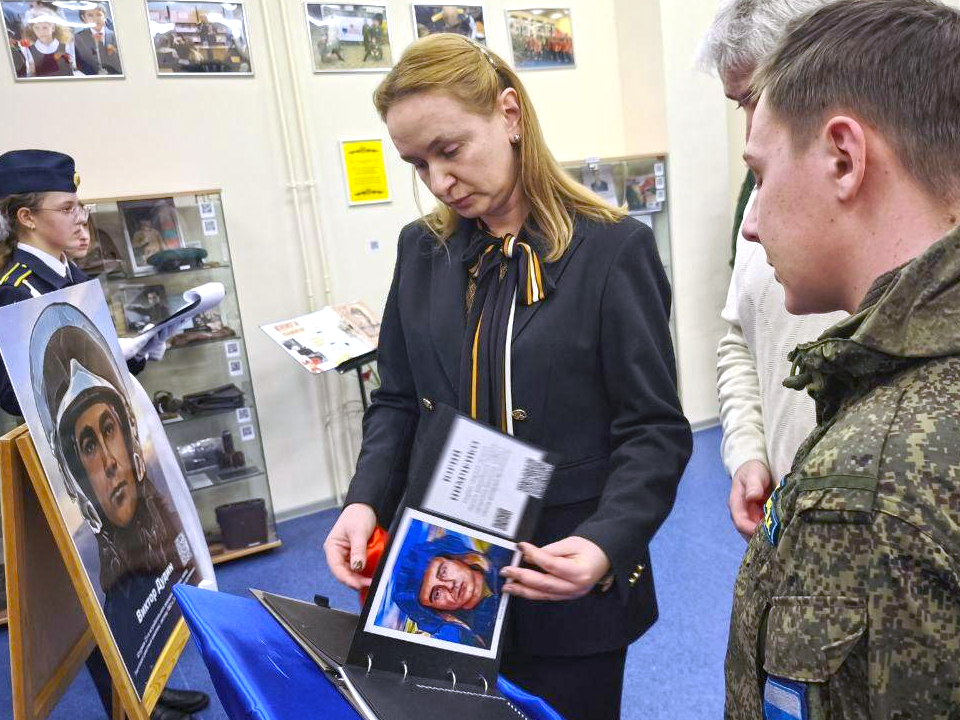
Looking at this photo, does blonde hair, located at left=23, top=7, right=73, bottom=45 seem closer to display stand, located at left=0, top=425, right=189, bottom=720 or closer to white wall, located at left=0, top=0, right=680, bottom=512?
white wall, located at left=0, top=0, right=680, bottom=512

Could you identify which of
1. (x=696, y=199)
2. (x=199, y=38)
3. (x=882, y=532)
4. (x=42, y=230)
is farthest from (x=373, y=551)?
(x=696, y=199)

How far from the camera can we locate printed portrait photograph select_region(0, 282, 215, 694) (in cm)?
171

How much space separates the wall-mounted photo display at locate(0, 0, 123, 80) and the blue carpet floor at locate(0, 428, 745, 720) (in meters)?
2.46

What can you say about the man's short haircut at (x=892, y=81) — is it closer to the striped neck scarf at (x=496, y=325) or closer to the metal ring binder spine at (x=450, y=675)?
the striped neck scarf at (x=496, y=325)

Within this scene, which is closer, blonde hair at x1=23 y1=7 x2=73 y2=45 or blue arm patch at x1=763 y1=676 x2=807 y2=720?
blue arm patch at x1=763 y1=676 x2=807 y2=720

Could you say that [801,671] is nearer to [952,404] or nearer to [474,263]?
[952,404]

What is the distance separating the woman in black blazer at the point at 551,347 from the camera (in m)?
1.10

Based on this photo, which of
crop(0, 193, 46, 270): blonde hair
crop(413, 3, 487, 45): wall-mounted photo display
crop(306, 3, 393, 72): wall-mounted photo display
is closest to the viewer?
crop(0, 193, 46, 270): blonde hair

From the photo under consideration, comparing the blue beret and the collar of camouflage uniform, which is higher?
the blue beret

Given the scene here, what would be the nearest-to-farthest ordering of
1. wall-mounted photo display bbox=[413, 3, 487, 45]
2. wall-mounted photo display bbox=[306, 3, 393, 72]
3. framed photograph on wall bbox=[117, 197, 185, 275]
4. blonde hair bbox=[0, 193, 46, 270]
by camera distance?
blonde hair bbox=[0, 193, 46, 270], framed photograph on wall bbox=[117, 197, 185, 275], wall-mounted photo display bbox=[306, 3, 393, 72], wall-mounted photo display bbox=[413, 3, 487, 45]

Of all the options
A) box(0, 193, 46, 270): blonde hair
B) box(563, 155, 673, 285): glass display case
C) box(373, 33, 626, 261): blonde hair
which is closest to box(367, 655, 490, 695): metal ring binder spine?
box(373, 33, 626, 261): blonde hair

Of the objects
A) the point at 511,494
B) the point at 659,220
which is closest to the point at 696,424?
the point at 659,220

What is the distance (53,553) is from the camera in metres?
1.86

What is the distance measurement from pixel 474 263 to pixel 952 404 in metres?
0.79
